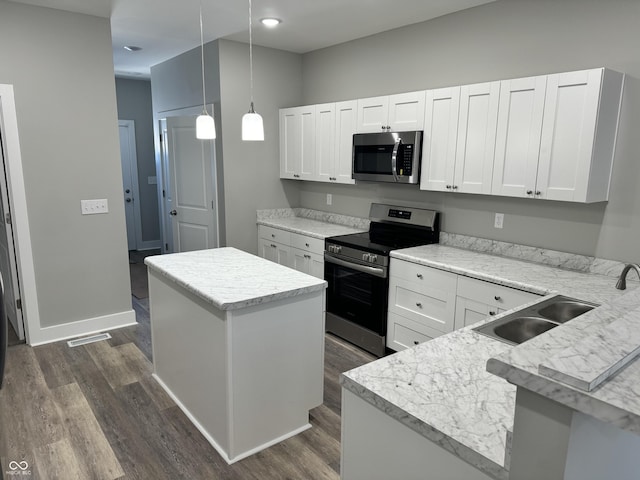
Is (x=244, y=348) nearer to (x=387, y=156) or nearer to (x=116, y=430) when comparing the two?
(x=116, y=430)

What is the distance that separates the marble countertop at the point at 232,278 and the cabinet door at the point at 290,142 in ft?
6.35

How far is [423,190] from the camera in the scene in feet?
12.5

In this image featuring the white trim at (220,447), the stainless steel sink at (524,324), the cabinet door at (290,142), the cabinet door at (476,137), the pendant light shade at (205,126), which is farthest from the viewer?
the cabinet door at (290,142)

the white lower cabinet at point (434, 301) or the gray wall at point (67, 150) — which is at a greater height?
the gray wall at point (67, 150)

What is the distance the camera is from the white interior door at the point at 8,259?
11.3 feet

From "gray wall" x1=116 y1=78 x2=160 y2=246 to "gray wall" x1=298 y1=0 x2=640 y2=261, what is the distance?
12.6ft

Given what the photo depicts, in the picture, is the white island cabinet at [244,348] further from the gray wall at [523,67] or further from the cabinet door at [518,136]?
the gray wall at [523,67]

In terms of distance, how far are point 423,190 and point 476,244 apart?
0.66 metres

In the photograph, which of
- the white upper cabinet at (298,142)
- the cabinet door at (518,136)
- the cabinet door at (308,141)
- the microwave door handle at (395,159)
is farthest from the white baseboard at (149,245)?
the cabinet door at (518,136)

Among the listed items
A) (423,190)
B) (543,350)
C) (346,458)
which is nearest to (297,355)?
(346,458)

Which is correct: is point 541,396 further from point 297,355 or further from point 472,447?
point 297,355

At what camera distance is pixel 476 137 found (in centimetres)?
311

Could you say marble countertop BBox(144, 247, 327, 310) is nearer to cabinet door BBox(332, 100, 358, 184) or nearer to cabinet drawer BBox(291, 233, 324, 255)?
cabinet drawer BBox(291, 233, 324, 255)

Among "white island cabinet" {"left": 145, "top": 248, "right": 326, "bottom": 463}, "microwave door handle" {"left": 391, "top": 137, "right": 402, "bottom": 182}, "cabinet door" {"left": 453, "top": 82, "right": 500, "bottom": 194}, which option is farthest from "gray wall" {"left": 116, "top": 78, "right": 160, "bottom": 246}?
"cabinet door" {"left": 453, "top": 82, "right": 500, "bottom": 194}
